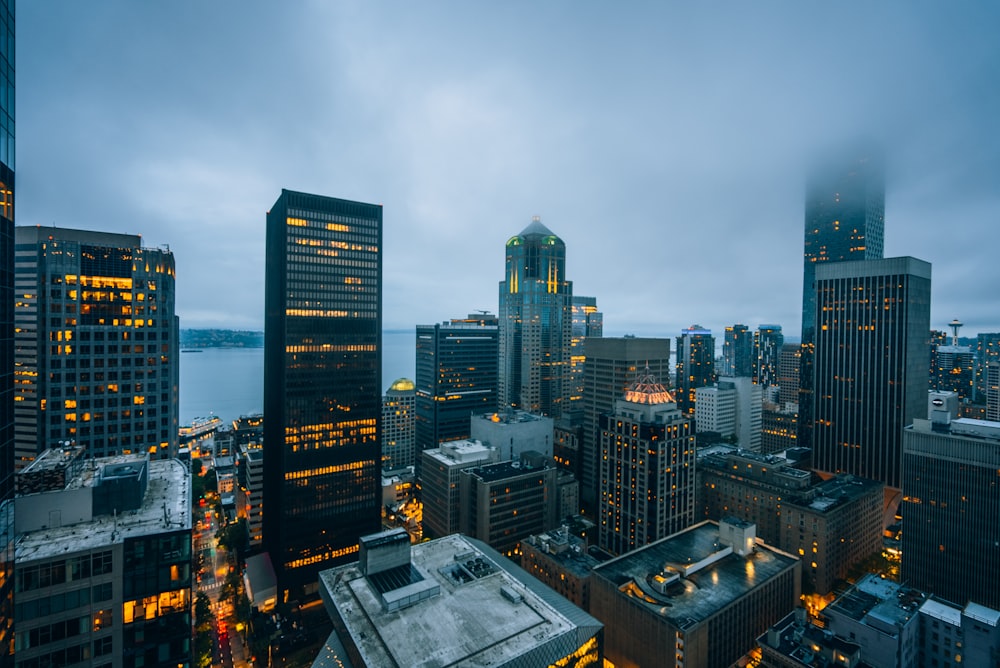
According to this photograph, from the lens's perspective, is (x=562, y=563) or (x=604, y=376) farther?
(x=604, y=376)

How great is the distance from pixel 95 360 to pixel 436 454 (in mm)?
75186

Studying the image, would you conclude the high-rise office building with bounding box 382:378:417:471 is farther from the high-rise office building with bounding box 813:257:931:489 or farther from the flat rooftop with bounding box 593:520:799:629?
the high-rise office building with bounding box 813:257:931:489

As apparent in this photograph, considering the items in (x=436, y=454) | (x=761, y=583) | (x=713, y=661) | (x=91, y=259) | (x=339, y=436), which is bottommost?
(x=713, y=661)

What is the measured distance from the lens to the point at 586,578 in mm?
80250

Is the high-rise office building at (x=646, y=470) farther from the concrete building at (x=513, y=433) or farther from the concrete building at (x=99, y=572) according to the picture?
the concrete building at (x=99, y=572)

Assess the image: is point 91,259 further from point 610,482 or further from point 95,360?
point 610,482

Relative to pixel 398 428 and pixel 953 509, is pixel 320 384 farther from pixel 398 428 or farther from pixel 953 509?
pixel 953 509

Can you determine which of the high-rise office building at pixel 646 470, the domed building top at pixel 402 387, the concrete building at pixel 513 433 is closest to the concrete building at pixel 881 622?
the high-rise office building at pixel 646 470

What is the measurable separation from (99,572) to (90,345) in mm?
59946

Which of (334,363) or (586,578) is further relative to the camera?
(334,363)

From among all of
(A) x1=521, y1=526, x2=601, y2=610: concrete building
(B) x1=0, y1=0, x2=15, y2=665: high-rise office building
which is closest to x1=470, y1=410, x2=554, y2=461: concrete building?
(A) x1=521, y1=526, x2=601, y2=610: concrete building

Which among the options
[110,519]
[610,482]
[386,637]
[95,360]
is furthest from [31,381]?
[610,482]

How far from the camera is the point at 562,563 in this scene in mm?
84438

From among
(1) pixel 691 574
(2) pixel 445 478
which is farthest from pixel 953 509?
(2) pixel 445 478
